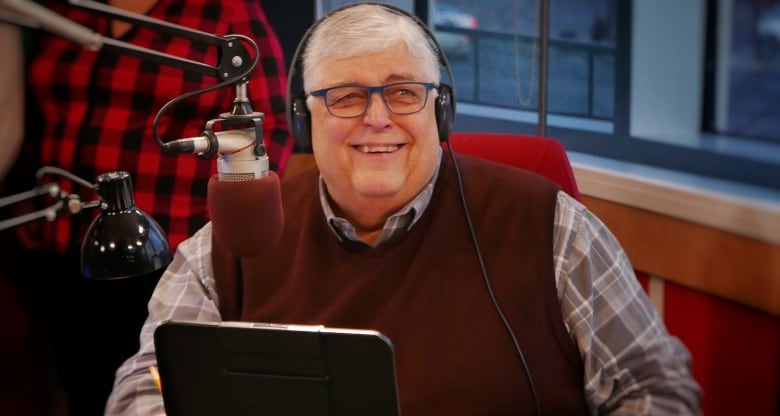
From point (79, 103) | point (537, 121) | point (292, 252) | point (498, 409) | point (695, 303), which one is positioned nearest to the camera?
point (695, 303)

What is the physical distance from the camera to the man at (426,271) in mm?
1243

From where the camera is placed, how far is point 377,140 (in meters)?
1.35

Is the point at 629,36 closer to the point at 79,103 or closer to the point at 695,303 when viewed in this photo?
the point at 695,303

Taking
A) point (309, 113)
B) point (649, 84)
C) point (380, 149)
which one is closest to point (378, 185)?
point (380, 149)

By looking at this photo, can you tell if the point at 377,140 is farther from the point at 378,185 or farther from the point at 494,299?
the point at 494,299

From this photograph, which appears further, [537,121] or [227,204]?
[537,121]

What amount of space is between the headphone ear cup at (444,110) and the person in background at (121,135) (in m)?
0.41

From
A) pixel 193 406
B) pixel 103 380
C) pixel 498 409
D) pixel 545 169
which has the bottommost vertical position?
pixel 103 380

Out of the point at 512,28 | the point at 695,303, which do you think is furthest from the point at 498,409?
the point at 512,28

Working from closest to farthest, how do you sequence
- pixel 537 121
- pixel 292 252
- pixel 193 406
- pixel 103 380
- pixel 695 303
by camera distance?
pixel 193 406 → pixel 695 303 → pixel 292 252 → pixel 537 121 → pixel 103 380

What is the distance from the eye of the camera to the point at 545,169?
4.79 feet

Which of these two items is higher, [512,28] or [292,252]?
[512,28]

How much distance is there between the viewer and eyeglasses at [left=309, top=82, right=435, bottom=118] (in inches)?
52.4

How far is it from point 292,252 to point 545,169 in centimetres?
44
